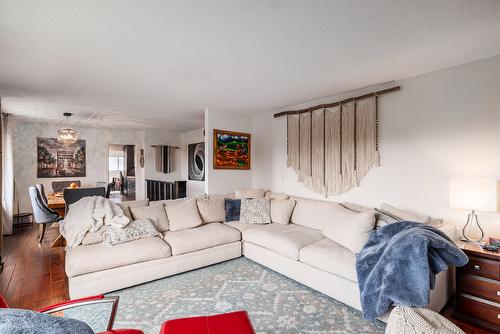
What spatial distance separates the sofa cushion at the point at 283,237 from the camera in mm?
2822

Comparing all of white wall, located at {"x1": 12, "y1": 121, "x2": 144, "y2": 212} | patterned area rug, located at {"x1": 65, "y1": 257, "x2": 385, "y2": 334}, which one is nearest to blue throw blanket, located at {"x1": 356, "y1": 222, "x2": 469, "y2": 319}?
patterned area rug, located at {"x1": 65, "y1": 257, "x2": 385, "y2": 334}

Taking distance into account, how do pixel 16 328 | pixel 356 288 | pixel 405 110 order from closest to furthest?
pixel 16 328
pixel 356 288
pixel 405 110

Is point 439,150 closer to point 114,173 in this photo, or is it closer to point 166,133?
point 166,133

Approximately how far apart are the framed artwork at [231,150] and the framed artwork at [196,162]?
212 cm

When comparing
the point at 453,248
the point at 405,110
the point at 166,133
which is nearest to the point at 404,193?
the point at 405,110

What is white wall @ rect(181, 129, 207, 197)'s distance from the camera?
6.95 metres

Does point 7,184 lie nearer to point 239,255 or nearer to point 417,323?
point 239,255

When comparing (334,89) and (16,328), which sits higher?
(334,89)

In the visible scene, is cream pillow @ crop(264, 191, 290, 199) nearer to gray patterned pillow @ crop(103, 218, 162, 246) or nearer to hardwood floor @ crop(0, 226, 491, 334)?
gray patterned pillow @ crop(103, 218, 162, 246)

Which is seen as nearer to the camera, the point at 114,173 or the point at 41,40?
the point at 41,40

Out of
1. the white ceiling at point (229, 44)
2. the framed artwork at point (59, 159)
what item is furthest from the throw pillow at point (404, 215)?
the framed artwork at point (59, 159)

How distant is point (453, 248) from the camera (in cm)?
171

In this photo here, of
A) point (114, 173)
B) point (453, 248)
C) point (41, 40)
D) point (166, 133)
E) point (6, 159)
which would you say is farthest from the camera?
point (114, 173)

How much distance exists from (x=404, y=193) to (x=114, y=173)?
12.3 meters
